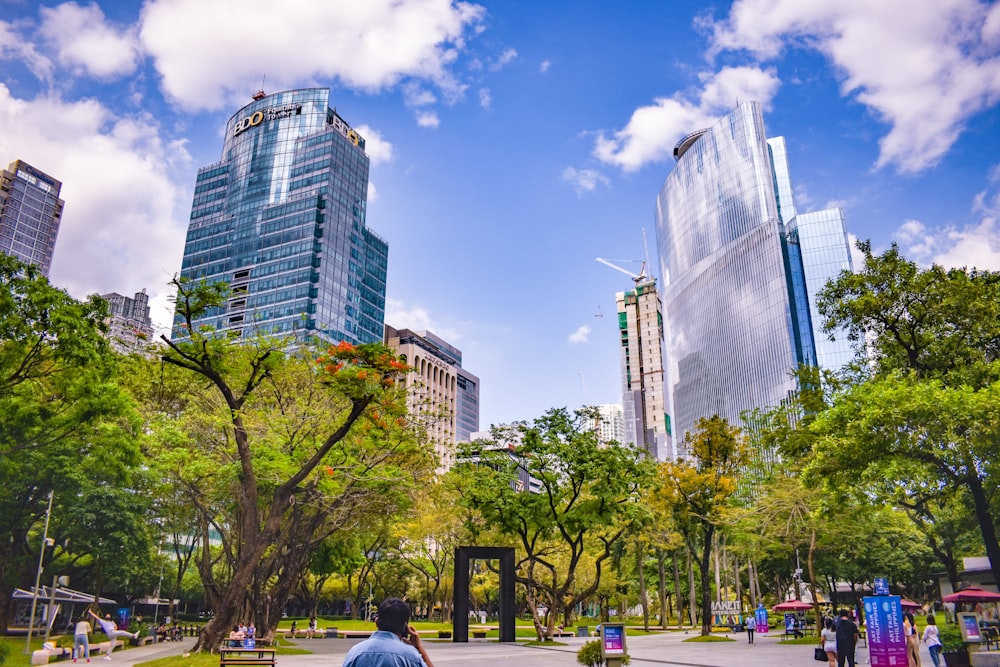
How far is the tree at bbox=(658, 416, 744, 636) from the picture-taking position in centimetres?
3478

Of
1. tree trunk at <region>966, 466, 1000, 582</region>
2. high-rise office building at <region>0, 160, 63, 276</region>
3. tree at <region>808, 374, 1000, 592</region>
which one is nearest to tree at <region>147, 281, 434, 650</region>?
tree at <region>808, 374, 1000, 592</region>

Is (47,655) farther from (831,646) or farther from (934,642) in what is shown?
(934,642)

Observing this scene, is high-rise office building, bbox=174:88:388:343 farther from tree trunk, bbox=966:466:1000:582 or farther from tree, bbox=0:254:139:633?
tree trunk, bbox=966:466:1000:582

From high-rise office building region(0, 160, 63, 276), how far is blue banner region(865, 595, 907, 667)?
20492 cm

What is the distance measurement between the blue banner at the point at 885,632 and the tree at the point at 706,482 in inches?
725

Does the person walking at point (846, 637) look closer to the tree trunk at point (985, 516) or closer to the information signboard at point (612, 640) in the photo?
the information signboard at point (612, 640)

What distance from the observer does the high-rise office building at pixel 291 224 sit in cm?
11894

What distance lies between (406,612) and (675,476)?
33263 millimetres

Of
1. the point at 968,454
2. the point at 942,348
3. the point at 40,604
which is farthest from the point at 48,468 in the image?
the point at 942,348

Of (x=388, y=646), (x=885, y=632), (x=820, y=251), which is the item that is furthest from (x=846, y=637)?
(x=820, y=251)

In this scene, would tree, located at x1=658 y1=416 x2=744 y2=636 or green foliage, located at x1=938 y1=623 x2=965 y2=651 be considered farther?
Answer: tree, located at x1=658 y1=416 x2=744 y2=636

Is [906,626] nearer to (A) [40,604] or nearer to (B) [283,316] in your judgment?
(A) [40,604]

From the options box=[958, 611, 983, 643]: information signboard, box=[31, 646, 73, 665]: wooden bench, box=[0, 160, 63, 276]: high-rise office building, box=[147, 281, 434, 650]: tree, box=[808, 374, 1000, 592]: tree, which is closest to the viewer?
box=[958, 611, 983, 643]: information signboard

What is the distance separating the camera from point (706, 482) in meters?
34.9
